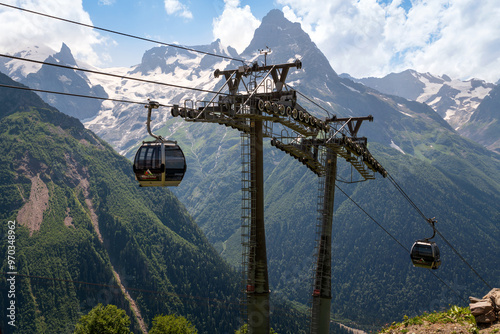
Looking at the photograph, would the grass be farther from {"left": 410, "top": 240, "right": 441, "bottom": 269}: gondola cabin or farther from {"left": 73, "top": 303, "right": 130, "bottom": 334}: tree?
{"left": 73, "top": 303, "right": 130, "bottom": 334}: tree

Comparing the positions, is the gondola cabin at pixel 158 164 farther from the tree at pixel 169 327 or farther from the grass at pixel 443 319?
the tree at pixel 169 327

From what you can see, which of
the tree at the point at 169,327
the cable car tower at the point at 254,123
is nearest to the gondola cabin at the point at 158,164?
the cable car tower at the point at 254,123

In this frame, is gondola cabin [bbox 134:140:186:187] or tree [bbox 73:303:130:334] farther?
tree [bbox 73:303:130:334]

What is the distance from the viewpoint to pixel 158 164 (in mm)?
21625

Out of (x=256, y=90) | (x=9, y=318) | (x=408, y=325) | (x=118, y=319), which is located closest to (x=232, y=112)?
(x=256, y=90)

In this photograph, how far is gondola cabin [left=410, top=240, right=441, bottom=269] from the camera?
37062mm

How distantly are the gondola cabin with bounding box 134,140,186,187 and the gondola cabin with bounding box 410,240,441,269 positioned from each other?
2376cm

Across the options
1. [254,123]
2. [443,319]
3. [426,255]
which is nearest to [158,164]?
[254,123]

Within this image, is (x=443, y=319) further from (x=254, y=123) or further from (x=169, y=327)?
(x=169, y=327)

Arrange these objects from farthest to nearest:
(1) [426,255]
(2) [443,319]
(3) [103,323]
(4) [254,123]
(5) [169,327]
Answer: (5) [169,327] < (3) [103,323] < (1) [426,255] < (4) [254,123] < (2) [443,319]

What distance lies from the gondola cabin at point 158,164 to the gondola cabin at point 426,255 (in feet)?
78.0

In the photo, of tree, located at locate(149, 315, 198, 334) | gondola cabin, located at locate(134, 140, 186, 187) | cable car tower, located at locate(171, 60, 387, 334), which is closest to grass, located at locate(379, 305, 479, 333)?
cable car tower, located at locate(171, 60, 387, 334)

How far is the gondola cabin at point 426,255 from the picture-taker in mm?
37062

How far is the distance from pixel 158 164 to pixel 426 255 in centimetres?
2535
